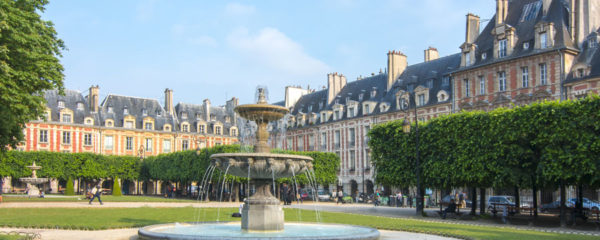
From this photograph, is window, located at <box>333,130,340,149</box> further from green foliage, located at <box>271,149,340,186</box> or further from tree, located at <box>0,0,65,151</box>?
tree, located at <box>0,0,65,151</box>

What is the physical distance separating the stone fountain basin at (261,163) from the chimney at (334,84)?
4721cm

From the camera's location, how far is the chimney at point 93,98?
2552 inches

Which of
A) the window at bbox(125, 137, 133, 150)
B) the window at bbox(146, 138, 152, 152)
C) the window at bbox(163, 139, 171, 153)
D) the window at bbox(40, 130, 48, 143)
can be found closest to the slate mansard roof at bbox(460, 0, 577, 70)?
the window at bbox(163, 139, 171, 153)

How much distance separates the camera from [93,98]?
65000mm

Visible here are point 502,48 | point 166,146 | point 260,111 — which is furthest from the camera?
point 166,146

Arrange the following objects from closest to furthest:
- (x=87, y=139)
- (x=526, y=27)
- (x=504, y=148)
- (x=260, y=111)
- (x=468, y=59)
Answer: (x=260, y=111), (x=504, y=148), (x=526, y=27), (x=468, y=59), (x=87, y=139)

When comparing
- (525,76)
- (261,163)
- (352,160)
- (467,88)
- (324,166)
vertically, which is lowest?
(324,166)

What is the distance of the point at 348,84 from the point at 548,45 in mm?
27474

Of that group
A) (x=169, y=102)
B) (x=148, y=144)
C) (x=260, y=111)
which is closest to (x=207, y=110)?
(x=169, y=102)

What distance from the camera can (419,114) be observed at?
47969 millimetres

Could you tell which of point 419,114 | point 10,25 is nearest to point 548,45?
point 419,114

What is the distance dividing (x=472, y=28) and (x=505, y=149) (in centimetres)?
2187

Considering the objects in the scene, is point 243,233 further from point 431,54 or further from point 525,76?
point 431,54

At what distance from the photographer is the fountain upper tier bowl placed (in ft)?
49.2
